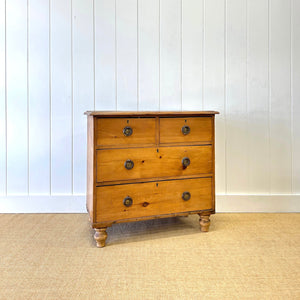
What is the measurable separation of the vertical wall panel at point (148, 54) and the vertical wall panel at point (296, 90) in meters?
1.05

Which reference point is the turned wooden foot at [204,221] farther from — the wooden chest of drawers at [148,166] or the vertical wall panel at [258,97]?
the vertical wall panel at [258,97]

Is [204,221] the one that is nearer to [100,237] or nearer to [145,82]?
[100,237]

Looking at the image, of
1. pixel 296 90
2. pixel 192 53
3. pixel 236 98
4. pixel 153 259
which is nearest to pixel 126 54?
pixel 192 53

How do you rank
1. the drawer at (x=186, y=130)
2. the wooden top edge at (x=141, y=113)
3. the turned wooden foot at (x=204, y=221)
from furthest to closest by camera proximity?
1. the turned wooden foot at (x=204, y=221)
2. the drawer at (x=186, y=130)
3. the wooden top edge at (x=141, y=113)

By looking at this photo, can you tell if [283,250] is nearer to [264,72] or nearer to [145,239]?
[145,239]

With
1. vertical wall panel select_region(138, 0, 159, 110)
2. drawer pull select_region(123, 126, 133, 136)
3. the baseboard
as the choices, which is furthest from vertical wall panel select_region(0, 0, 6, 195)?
drawer pull select_region(123, 126, 133, 136)

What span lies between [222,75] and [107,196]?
1340 mm

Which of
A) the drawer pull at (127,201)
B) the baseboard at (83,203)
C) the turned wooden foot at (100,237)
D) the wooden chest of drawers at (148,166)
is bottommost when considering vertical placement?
the turned wooden foot at (100,237)

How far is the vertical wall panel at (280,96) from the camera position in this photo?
270 cm

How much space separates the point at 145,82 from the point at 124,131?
0.76 metres

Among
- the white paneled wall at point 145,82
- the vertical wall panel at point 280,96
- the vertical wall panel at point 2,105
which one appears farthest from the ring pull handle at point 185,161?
the vertical wall panel at point 2,105

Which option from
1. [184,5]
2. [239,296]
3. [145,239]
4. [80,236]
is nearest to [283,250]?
[239,296]

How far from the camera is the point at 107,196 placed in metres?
2.04

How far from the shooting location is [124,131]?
205cm
